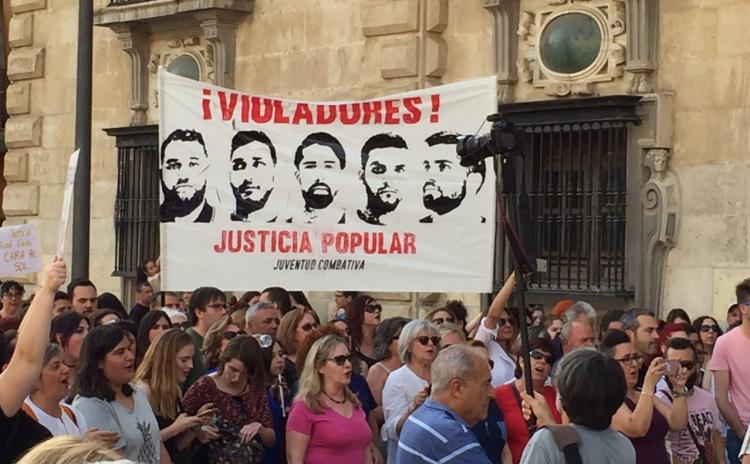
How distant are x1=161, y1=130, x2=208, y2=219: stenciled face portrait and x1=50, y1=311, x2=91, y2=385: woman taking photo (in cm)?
318

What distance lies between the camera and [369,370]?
970 centimetres

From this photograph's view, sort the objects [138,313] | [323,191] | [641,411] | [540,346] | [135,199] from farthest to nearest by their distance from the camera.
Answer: [135,199] < [138,313] < [323,191] < [540,346] < [641,411]

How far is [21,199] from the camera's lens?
874 inches

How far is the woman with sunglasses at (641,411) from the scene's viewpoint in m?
7.32

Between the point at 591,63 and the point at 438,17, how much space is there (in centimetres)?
215

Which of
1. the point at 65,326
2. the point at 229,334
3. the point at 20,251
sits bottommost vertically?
the point at 229,334

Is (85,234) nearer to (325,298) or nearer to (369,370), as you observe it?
(325,298)

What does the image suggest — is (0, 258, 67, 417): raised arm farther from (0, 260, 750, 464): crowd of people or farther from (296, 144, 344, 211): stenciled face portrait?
(296, 144, 344, 211): stenciled face portrait

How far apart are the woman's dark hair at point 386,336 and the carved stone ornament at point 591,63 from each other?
5.51 metres

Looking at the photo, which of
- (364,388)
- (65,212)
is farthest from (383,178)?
(65,212)

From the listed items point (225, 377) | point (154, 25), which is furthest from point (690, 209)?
point (154, 25)

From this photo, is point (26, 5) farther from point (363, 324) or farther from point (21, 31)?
point (363, 324)

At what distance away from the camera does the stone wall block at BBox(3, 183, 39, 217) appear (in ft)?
72.1

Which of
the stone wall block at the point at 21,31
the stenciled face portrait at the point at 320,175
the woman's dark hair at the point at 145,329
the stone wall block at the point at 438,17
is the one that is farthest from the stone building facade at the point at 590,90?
the woman's dark hair at the point at 145,329
